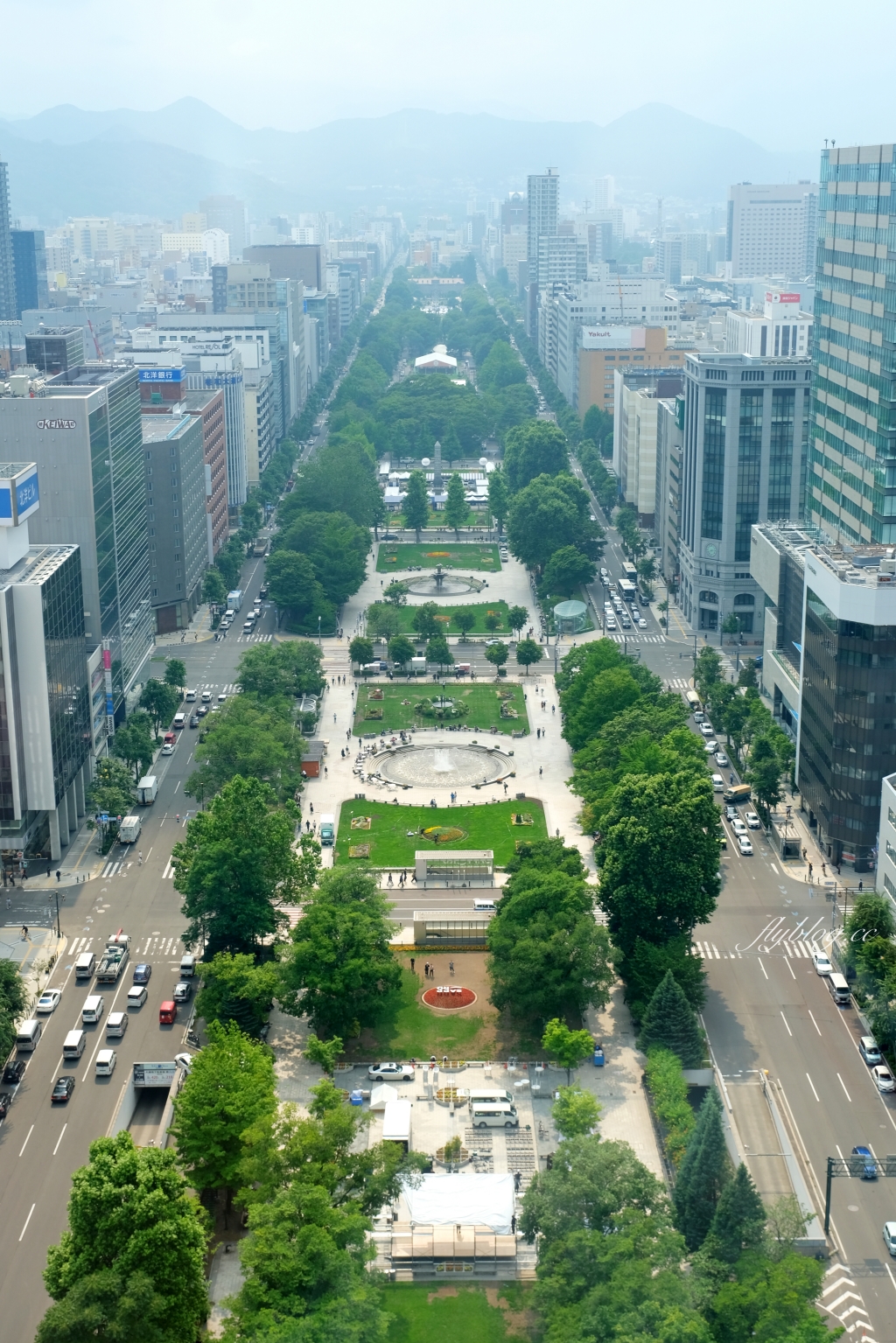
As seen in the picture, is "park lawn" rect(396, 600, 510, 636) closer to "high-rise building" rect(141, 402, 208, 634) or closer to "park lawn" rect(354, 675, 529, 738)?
"park lawn" rect(354, 675, 529, 738)

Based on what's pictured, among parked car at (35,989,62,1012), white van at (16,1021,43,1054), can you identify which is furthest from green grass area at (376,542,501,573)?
white van at (16,1021,43,1054)

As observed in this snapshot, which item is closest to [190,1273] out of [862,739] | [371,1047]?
[371,1047]

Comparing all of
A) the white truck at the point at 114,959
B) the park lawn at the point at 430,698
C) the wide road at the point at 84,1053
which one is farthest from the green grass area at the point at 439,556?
the white truck at the point at 114,959

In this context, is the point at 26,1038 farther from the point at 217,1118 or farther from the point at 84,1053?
the point at 217,1118

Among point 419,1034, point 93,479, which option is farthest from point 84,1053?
point 93,479

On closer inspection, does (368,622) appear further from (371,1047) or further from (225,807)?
(371,1047)
